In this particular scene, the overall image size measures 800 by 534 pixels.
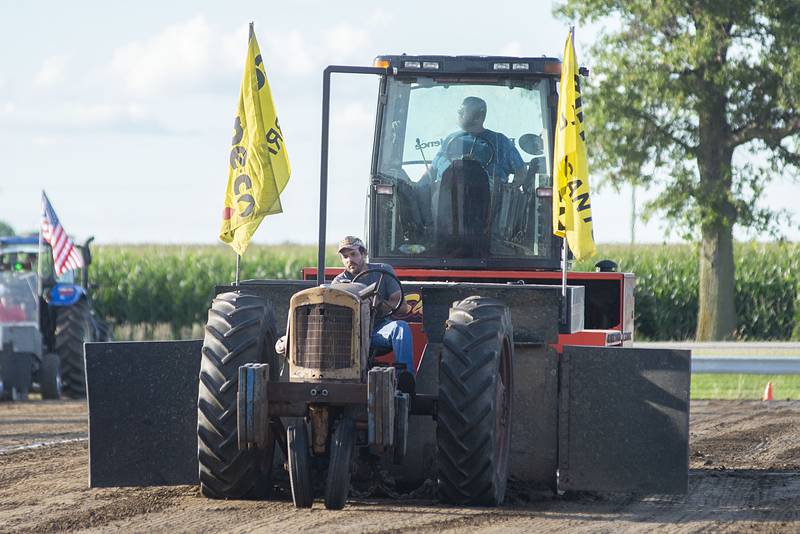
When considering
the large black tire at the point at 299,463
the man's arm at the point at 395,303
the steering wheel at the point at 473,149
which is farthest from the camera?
the steering wheel at the point at 473,149

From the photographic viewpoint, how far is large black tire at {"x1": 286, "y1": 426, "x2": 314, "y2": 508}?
8.29 meters

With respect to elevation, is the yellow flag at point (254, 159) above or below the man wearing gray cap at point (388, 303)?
above

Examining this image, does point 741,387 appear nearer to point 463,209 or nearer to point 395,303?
point 463,209

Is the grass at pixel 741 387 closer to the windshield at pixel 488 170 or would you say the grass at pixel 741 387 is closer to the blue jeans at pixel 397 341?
the windshield at pixel 488 170

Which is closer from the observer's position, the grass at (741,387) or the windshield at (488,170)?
the windshield at (488,170)

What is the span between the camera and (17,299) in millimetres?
19484

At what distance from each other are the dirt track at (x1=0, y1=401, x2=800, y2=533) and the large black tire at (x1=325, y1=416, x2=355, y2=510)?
0.43 ft

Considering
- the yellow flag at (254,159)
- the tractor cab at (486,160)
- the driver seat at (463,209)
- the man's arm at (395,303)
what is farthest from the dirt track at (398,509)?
the driver seat at (463,209)

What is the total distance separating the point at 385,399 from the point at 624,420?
5.95 feet

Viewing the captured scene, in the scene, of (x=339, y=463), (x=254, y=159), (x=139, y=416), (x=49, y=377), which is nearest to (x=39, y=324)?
(x=49, y=377)

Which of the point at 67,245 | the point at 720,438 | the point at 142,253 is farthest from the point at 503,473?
the point at 142,253

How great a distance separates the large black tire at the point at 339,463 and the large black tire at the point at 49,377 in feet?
39.4

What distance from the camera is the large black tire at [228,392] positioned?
857cm

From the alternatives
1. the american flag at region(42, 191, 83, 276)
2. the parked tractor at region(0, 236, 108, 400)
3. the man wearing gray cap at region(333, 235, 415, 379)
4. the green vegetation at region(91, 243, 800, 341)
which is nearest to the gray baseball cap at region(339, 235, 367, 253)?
the man wearing gray cap at region(333, 235, 415, 379)
